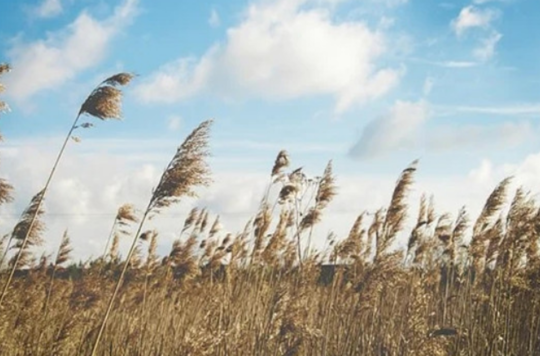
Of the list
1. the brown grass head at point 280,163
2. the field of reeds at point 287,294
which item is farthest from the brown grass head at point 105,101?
the brown grass head at point 280,163

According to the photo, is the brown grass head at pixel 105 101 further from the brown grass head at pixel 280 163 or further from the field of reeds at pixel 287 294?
the brown grass head at pixel 280 163

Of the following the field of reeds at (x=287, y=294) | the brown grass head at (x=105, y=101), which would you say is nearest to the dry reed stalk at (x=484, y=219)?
the field of reeds at (x=287, y=294)

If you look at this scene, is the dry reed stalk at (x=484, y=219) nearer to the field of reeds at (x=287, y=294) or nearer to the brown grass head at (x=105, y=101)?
the field of reeds at (x=287, y=294)

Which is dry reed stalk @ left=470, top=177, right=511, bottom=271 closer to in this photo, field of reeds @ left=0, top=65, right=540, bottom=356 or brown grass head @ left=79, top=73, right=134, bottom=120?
field of reeds @ left=0, top=65, right=540, bottom=356

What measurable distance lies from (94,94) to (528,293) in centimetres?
485

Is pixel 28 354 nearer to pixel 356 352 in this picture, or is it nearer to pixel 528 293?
pixel 356 352

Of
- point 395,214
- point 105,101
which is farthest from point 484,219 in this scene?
point 105,101

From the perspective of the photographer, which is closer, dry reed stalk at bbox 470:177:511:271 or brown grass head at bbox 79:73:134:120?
brown grass head at bbox 79:73:134:120

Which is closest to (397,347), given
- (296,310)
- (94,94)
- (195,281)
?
(296,310)

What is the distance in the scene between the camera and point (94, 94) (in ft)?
15.8

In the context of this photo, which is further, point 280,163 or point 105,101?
point 280,163

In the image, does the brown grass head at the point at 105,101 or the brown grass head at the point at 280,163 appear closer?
the brown grass head at the point at 105,101

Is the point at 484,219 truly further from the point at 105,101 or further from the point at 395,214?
the point at 105,101

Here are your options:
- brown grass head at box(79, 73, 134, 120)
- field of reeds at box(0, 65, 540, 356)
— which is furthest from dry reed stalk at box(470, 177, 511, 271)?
brown grass head at box(79, 73, 134, 120)
